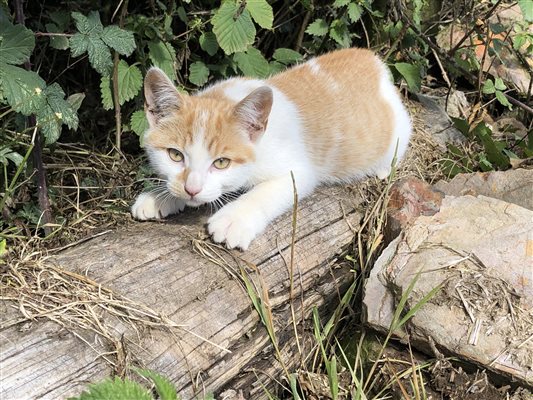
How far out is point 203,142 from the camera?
7.68 ft

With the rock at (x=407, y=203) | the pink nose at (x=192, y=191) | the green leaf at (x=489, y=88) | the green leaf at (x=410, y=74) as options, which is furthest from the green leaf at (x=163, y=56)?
the green leaf at (x=489, y=88)

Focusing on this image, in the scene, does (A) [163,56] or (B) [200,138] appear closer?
(B) [200,138]

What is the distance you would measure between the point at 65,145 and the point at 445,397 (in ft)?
7.41

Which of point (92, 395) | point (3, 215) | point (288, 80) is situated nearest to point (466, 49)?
point (288, 80)

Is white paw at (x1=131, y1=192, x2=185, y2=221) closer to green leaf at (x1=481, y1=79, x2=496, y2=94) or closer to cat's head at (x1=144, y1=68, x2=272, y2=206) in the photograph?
cat's head at (x1=144, y1=68, x2=272, y2=206)

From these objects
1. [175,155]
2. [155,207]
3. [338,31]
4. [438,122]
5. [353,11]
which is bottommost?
[438,122]

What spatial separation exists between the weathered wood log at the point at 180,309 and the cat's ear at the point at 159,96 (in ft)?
1.44

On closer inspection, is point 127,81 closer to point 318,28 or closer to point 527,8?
point 318,28

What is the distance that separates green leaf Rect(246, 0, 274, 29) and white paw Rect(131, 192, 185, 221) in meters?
0.92

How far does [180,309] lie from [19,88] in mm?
930

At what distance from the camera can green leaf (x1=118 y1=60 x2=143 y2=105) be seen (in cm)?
293

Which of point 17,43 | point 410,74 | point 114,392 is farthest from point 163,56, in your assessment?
point 114,392

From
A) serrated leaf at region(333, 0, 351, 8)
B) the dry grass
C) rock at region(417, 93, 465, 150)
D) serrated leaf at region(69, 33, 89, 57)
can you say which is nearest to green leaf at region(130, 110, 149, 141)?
the dry grass

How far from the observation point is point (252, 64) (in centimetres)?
322
